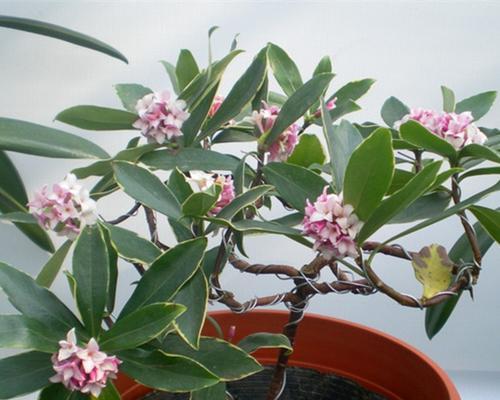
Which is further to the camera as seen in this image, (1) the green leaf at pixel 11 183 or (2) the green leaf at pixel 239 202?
(1) the green leaf at pixel 11 183

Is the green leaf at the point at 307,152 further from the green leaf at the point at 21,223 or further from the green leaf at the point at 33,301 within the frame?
the green leaf at the point at 21,223

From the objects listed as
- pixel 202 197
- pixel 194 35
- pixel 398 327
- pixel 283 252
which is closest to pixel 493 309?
pixel 398 327

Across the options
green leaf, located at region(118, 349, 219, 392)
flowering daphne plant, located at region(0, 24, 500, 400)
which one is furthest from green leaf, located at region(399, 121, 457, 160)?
green leaf, located at region(118, 349, 219, 392)

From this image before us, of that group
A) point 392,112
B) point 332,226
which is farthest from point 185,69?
point 332,226

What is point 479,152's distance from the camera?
69 centimetres

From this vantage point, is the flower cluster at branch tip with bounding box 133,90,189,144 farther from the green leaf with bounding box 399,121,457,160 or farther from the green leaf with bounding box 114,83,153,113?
the green leaf with bounding box 399,121,457,160

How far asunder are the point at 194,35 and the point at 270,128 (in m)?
0.67

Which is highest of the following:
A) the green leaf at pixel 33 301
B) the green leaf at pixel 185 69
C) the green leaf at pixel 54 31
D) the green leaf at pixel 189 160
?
the green leaf at pixel 54 31

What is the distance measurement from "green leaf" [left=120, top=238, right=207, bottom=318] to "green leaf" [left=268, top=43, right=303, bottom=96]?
1.14 ft

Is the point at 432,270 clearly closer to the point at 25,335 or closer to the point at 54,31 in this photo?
the point at 25,335

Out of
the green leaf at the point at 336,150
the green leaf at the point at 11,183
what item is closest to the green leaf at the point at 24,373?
the green leaf at the point at 336,150

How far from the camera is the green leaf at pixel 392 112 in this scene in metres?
0.91

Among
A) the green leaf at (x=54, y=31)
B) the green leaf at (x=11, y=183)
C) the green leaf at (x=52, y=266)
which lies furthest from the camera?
the green leaf at (x=11, y=183)

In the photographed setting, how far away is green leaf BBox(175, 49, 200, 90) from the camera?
2.92ft
